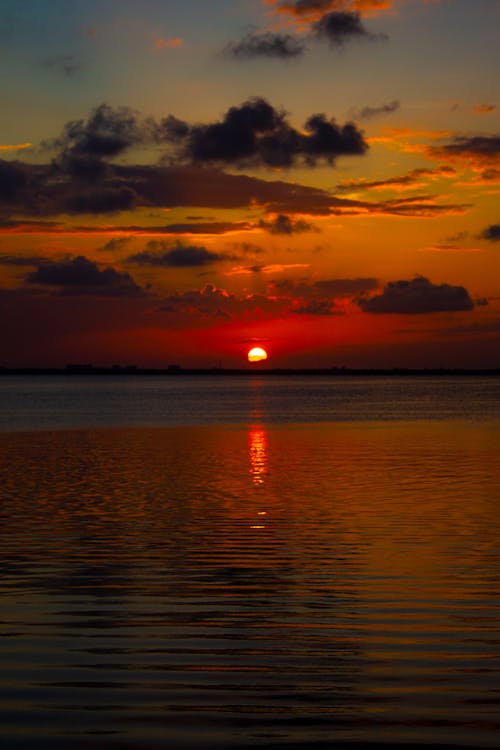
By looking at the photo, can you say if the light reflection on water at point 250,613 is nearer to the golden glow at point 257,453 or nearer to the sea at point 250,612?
the sea at point 250,612

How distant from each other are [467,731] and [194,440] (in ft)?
155

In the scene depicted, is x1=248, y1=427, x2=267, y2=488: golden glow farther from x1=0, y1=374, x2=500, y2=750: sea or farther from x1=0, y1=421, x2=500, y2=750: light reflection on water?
x1=0, y1=421, x2=500, y2=750: light reflection on water

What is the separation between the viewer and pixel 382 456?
43.0 m

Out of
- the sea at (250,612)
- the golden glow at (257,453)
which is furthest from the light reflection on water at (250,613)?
the golden glow at (257,453)

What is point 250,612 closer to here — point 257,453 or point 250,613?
point 250,613

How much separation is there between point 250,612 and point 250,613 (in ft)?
0.21

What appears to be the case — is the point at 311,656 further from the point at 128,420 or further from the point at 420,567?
the point at 128,420

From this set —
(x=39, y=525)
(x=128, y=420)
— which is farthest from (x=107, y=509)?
(x=128, y=420)

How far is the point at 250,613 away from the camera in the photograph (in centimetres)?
1395

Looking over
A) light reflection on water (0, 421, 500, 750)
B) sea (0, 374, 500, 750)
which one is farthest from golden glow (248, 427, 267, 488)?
light reflection on water (0, 421, 500, 750)

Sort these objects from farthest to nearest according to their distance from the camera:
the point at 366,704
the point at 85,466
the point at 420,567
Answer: the point at 85,466 < the point at 420,567 < the point at 366,704

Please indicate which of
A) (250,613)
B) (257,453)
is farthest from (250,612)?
(257,453)

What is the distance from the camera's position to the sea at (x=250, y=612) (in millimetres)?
9312

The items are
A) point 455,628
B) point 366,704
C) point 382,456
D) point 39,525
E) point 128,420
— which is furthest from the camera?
point 128,420
